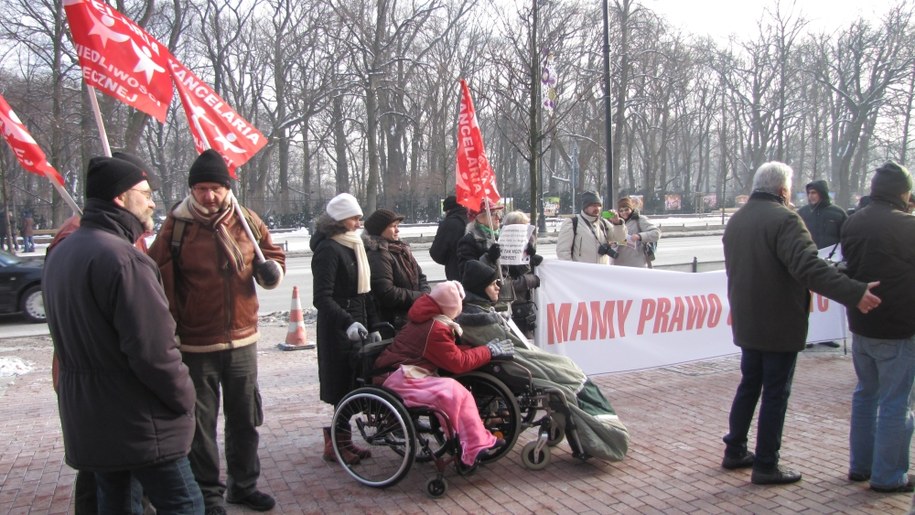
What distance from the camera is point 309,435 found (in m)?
5.55

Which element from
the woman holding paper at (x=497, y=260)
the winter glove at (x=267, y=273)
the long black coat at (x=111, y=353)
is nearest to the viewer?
the long black coat at (x=111, y=353)

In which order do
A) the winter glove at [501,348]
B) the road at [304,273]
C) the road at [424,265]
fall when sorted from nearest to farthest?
the winter glove at [501,348] → the road at [304,273] → the road at [424,265]

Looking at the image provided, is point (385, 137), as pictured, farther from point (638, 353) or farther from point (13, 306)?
point (638, 353)

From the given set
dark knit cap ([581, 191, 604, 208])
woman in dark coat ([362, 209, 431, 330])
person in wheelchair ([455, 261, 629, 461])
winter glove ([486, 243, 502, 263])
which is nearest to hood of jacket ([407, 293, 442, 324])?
person in wheelchair ([455, 261, 629, 461])

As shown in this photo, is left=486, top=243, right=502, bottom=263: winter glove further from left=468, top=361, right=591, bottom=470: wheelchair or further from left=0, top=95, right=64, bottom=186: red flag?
left=0, top=95, right=64, bottom=186: red flag

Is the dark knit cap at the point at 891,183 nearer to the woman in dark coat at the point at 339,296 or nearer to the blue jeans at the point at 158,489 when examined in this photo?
the woman in dark coat at the point at 339,296

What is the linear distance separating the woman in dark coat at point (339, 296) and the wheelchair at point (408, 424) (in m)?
0.10

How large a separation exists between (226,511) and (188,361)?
2.97 feet

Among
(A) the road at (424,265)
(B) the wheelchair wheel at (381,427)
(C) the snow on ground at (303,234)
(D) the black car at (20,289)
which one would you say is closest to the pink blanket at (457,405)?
(B) the wheelchair wheel at (381,427)

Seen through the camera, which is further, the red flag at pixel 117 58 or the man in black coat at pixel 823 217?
the man in black coat at pixel 823 217

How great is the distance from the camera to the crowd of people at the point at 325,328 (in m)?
2.74

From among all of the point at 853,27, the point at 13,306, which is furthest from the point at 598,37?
the point at 13,306

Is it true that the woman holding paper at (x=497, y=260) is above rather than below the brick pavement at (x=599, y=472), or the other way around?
above

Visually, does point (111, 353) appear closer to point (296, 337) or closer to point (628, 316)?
point (628, 316)
